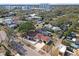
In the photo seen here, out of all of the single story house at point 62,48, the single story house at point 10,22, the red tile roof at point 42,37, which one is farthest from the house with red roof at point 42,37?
the single story house at point 10,22

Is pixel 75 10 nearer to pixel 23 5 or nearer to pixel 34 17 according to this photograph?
pixel 34 17

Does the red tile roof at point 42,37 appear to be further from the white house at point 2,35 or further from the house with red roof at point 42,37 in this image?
the white house at point 2,35

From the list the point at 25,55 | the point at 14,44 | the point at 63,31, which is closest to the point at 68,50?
the point at 63,31

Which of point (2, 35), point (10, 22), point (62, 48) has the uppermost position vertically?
point (10, 22)

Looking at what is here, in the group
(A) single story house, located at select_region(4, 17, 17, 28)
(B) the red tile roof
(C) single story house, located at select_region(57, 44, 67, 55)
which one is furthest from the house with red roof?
(A) single story house, located at select_region(4, 17, 17, 28)

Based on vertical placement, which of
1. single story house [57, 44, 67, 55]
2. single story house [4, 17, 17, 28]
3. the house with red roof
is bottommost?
single story house [57, 44, 67, 55]

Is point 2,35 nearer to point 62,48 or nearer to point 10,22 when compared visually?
point 10,22

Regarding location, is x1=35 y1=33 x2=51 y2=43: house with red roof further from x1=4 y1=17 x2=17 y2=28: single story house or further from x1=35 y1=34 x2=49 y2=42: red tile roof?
x1=4 y1=17 x2=17 y2=28: single story house

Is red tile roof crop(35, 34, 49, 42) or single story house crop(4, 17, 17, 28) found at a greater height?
single story house crop(4, 17, 17, 28)

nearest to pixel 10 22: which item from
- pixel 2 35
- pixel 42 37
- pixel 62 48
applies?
pixel 2 35

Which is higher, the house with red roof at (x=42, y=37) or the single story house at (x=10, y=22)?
the single story house at (x=10, y=22)

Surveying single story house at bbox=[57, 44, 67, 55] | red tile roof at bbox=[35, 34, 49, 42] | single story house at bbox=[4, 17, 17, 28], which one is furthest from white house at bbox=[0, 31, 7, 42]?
single story house at bbox=[57, 44, 67, 55]
